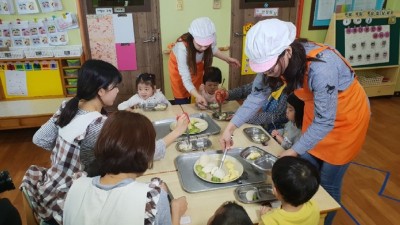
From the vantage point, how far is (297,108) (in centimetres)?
212

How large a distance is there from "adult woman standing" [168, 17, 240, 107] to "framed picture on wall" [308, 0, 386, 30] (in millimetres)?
2091

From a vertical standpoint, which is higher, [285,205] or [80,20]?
[80,20]

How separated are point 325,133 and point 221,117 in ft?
3.03

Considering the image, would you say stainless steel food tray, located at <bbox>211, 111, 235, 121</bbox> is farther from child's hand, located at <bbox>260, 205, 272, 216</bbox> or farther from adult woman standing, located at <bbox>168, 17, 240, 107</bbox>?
child's hand, located at <bbox>260, 205, 272, 216</bbox>

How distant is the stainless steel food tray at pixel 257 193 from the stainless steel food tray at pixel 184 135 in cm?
64

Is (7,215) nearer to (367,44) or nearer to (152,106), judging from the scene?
(152,106)

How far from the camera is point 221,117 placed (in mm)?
2342

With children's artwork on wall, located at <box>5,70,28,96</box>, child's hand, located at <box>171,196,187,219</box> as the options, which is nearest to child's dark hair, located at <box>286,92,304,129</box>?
child's hand, located at <box>171,196,187,219</box>

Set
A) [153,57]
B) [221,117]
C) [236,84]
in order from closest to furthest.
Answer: [221,117] < [153,57] < [236,84]

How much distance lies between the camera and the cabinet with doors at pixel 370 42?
4.35 metres

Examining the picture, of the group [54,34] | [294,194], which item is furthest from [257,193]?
[54,34]

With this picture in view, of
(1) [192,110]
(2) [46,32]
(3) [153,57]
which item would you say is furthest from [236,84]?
(2) [46,32]

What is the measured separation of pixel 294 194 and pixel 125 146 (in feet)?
2.41

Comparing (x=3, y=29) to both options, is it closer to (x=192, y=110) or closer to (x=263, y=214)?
(x=192, y=110)
